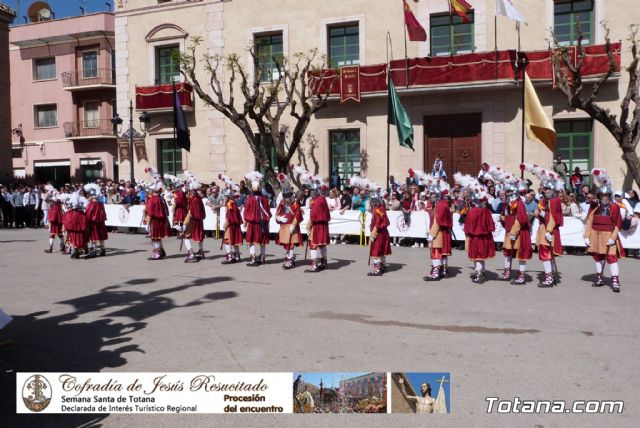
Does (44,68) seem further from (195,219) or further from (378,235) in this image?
(378,235)

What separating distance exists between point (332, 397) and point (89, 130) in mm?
32657

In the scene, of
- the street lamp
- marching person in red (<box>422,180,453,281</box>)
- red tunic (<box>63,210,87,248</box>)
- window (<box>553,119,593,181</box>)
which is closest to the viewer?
marching person in red (<box>422,180,453,281</box>)

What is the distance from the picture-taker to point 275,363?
6.11m

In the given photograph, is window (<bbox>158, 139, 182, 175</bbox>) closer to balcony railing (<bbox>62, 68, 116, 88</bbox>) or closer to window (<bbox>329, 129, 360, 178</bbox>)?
window (<bbox>329, 129, 360, 178</bbox>)

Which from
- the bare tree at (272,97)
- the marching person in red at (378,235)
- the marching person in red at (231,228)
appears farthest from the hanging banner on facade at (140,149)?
the marching person in red at (378,235)

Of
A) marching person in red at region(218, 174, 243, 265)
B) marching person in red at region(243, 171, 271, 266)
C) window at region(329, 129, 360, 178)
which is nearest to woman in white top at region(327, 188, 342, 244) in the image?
marching person in red at region(243, 171, 271, 266)

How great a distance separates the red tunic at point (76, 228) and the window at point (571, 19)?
16633mm

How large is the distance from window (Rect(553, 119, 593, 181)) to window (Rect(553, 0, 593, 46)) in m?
2.81

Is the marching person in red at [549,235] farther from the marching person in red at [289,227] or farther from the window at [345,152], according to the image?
the window at [345,152]

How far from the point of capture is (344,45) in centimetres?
2286

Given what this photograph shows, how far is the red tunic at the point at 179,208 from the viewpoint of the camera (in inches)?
554

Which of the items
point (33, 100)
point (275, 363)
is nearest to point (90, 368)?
point (275, 363)

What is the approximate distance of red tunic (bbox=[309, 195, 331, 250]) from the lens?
12.2 meters

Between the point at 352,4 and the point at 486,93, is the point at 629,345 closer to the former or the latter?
the point at 486,93
